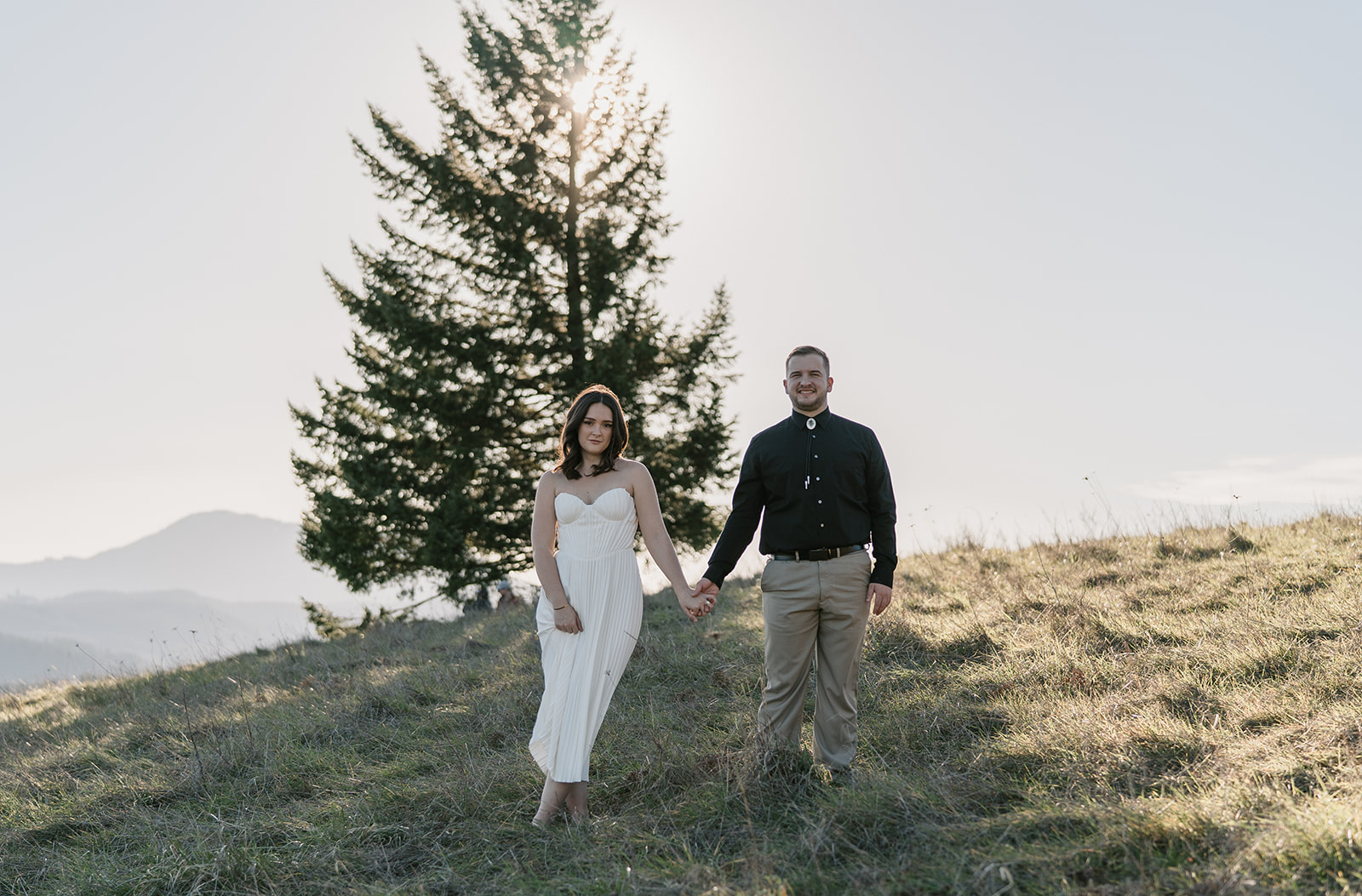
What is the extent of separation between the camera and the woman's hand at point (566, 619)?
4766 millimetres

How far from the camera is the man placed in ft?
15.7

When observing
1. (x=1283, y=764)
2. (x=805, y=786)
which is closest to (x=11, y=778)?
(x=805, y=786)

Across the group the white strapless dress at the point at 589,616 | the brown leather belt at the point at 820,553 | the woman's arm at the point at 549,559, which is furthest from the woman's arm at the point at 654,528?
the brown leather belt at the point at 820,553

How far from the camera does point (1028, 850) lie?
3.44 m

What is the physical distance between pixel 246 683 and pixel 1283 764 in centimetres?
980

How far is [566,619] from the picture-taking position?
4.76 m

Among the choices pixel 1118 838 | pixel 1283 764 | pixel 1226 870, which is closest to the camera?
pixel 1226 870

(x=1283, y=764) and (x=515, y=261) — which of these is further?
(x=515, y=261)

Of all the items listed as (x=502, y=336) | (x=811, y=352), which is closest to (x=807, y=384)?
(x=811, y=352)

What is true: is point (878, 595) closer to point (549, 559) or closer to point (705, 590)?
point (705, 590)

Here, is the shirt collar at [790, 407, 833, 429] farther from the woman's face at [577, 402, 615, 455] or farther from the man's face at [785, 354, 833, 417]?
the woman's face at [577, 402, 615, 455]

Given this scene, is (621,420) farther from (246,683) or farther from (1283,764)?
(246,683)

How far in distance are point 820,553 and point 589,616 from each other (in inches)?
53.8

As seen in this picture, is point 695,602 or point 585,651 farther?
point 695,602
